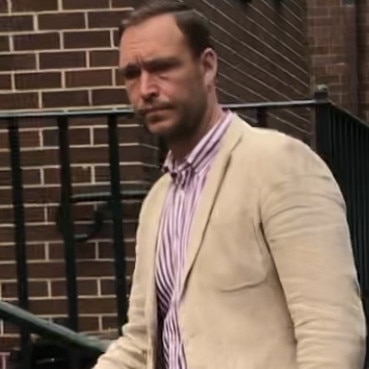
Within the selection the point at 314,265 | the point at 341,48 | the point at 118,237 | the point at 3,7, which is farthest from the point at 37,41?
the point at 341,48

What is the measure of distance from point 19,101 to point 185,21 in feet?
11.3

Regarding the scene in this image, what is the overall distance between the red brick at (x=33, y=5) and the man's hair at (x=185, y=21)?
10.8ft

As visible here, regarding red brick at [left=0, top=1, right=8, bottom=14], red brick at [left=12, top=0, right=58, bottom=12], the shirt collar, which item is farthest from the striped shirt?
red brick at [left=0, top=1, right=8, bottom=14]

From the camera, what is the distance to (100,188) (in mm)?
5402

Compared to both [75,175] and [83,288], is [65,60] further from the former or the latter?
[83,288]

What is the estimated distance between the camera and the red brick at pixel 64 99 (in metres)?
5.54

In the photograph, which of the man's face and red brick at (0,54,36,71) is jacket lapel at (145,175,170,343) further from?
red brick at (0,54,36,71)

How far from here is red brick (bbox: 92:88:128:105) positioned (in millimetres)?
5523

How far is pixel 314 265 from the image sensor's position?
86.3 inches

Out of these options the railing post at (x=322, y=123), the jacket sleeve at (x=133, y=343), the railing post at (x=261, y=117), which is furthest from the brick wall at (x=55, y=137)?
the jacket sleeve at (x=133, y=343)

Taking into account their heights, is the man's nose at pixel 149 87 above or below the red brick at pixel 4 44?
below

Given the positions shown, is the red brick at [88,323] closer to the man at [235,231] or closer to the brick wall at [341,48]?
the man at [235,231]

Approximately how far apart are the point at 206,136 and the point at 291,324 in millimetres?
389

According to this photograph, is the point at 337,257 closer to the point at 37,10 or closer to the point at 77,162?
the point at 77,162
